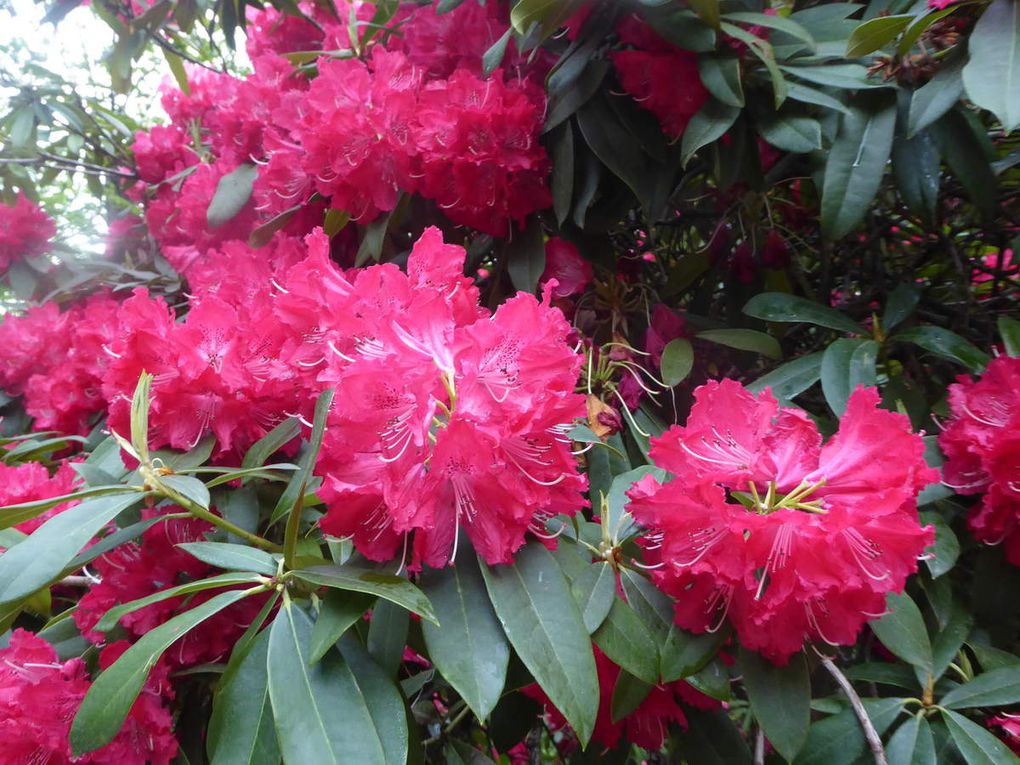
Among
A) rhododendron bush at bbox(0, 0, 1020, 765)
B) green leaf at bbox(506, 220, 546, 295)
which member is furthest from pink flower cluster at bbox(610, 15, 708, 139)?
green leaf at bbox(506, 220, 546, 295)

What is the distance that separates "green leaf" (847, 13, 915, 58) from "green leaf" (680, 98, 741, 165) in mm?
148

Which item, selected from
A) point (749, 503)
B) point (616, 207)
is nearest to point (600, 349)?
point (616, 207)

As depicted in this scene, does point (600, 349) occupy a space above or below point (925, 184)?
below

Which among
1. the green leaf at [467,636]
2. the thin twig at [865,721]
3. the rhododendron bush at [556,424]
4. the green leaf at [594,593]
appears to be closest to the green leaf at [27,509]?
the rhododendron bush at [556,424]

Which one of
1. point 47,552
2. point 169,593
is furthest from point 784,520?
point 47,552

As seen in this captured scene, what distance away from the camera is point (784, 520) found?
569 mm

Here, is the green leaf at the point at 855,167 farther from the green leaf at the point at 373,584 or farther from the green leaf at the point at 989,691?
the green leaf at the point at 373,584

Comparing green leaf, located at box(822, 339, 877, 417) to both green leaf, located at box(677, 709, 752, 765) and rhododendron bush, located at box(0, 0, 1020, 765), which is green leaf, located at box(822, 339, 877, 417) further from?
green leaf, located at box(677, 709, 752, 765)

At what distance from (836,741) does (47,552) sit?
756mm

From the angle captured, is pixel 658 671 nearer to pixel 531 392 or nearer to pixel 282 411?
pixel 531 392

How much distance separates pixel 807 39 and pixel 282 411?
2.63 ft

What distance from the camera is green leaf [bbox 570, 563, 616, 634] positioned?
1.99 feet

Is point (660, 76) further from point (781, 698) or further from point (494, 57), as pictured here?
point (781, 698)

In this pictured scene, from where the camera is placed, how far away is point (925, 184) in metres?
0.95
